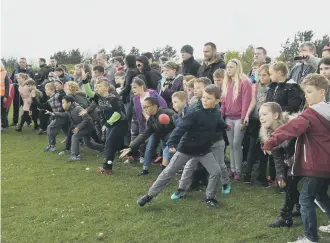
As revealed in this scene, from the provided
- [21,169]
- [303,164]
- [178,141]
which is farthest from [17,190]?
[303,164]

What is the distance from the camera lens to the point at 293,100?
6527 mm

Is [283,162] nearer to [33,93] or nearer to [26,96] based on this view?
[33,93]

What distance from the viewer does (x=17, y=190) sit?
283 inches

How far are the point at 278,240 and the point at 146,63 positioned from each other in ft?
18.7

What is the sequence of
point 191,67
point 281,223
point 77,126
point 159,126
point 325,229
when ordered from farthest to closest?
point 77,126 < point 191,67 < point 159,126 < point 281,223 < point 325,229

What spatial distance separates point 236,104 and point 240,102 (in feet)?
0.27

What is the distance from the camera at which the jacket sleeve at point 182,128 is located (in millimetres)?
5889

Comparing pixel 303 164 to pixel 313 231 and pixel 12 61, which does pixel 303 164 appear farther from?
pixel 12 61

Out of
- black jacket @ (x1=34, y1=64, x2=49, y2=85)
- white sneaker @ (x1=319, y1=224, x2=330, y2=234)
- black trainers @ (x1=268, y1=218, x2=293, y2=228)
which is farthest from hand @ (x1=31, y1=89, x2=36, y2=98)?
white sneaker @ (x1=319, y1=224, x2=330, y2=234)

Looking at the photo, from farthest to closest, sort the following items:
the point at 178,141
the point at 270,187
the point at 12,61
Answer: the point at 12,61 < the point at 270,187 < the point at 178,141

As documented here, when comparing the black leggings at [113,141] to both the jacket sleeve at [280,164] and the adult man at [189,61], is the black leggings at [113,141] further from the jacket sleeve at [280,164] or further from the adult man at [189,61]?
the jacket sleeve at [280,164]

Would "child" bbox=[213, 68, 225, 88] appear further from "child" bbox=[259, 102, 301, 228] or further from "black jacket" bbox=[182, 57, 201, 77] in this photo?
"child" bbox=[259, 102, 301, 228]

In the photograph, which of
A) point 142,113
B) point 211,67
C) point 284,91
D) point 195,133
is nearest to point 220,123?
point 195,133

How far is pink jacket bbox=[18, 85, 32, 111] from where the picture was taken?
13.0 m
